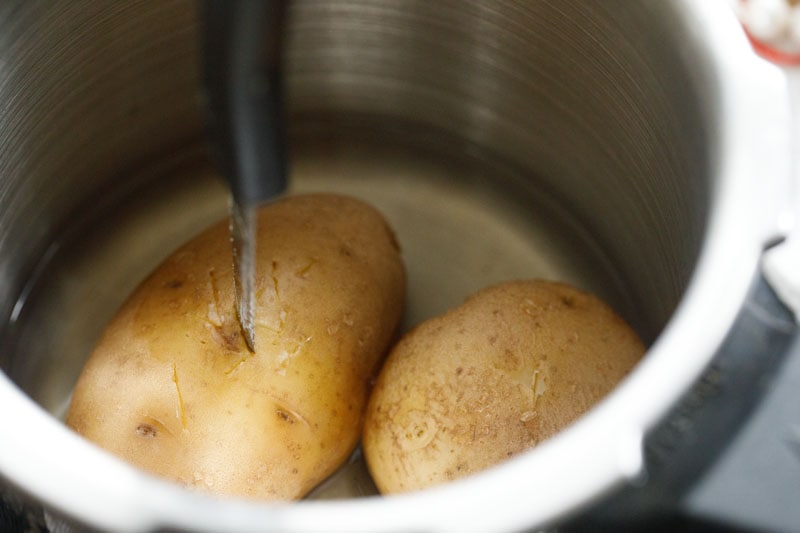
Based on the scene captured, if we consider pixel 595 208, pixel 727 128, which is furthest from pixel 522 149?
pixel 727 128

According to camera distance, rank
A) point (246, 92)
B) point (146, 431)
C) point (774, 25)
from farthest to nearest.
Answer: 1. point (774, 25)
2. point (146, 431)
3. point (246, 92)

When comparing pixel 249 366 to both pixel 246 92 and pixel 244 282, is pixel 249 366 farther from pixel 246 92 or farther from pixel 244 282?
pixel 246 92

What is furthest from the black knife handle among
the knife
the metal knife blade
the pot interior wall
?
the pot interior wall

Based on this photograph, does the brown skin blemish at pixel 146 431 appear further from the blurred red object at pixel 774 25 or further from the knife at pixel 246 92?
the blurred red object at pixel 774 25

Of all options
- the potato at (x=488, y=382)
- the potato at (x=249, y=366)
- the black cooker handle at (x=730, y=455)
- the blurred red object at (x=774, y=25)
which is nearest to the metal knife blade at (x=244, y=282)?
the potato at (x=249, y=366)

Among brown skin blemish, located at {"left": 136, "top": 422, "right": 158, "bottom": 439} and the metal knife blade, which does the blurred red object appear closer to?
the metal knife blade

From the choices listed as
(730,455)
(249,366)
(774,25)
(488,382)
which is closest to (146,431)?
(249,366)
